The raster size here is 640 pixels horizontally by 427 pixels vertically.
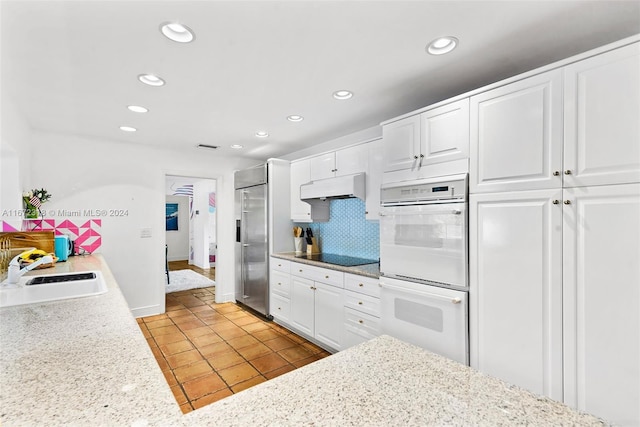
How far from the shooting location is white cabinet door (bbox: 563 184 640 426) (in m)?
1.32

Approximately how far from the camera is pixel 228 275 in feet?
15.5

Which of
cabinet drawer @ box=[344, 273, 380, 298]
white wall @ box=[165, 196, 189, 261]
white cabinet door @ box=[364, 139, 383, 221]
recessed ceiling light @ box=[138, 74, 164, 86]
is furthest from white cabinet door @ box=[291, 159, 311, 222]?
white wall @ box=[165, 196, 189, 261]

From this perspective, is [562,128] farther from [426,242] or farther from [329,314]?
[329,314]

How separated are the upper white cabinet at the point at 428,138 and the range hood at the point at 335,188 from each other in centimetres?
51

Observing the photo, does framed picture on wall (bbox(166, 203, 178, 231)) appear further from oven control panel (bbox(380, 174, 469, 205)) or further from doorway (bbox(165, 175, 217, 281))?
oven control panel (bbox(380, 174, 469, 205))

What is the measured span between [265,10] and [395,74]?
101 centimetres

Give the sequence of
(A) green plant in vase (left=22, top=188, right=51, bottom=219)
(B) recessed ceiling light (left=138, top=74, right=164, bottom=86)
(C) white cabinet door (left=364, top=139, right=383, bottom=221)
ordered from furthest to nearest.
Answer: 1. (A) green plant in vase (left=22, top=188, right=51, bottom=219)
2. (C) white cabinet door (left=364, top=139, right=383, bottom=221)
3. (B) recessed ceiling light (left=138, top=74, right=164, bottom=86)

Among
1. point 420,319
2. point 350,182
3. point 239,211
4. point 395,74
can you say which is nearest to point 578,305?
point 420,319

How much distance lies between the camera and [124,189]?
389 centimetres

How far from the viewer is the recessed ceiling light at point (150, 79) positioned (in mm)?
2057

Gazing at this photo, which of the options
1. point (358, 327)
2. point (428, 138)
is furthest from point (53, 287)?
point (428, 138)

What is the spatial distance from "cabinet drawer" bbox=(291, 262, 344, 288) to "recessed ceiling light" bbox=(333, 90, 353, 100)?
5.10 feet

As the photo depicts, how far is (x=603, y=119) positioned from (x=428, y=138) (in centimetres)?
93

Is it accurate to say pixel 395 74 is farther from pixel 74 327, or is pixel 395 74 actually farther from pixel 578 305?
pixel 74 327
